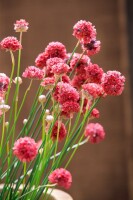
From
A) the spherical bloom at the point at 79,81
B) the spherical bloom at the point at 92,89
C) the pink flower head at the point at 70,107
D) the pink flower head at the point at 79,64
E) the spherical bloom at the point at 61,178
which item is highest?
the pink flower head at the point at 79,64

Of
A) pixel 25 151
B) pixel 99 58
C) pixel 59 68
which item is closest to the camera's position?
pixel 25 151

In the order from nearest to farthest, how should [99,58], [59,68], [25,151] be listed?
[25,151], [59,68], [99,58]

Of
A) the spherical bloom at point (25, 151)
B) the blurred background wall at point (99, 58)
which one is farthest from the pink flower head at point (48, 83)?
the blurred background wall at point (99, 58)

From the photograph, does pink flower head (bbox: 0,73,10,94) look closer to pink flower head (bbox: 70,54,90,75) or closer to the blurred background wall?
pink flower head (bbox: 70,54,90,75)

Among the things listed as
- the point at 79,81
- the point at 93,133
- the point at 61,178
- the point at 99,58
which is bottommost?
the point at 61,178

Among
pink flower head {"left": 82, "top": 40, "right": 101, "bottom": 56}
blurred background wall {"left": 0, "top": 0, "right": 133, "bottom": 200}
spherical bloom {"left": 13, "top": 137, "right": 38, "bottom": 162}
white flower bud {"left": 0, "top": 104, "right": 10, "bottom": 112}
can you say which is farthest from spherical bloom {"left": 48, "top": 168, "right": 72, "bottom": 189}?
blurred background wall {"left": 0, "top": 0, "right": 133, "bottom": 200}

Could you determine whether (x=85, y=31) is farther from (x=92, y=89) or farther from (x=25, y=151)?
(x=25, y=151)

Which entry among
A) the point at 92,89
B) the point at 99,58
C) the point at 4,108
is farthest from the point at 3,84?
the point at 99,58

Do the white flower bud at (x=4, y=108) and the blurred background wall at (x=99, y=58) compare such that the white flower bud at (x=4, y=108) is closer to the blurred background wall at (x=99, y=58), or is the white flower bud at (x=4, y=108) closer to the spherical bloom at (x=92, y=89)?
the spherical bloom at (x=92, y=89)
